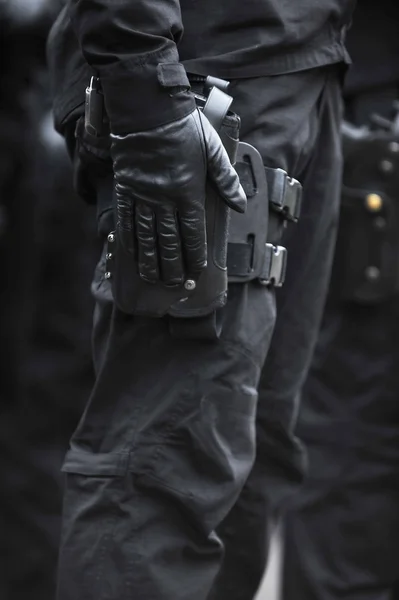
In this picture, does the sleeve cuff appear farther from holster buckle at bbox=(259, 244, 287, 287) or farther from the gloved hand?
holster buckle at bbox=(259, 244, 287, 287)

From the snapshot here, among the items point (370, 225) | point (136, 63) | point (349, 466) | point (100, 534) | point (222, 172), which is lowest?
point (349, 466)

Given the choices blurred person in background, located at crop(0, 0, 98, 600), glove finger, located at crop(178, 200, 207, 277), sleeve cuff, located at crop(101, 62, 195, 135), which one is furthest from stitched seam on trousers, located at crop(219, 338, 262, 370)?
blurred person in background, located at crop(0, 0, 98, 600)

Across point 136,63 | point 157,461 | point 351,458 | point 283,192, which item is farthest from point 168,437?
point 351,458

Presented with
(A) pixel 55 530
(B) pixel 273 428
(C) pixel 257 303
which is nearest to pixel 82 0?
(C) pixel 257 303

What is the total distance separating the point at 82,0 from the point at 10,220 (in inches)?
61.3

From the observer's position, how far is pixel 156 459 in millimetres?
1556

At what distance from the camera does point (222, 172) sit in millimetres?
1451

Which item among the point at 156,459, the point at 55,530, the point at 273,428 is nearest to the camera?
the point at 156,459

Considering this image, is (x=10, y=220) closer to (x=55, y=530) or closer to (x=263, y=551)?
(x=55, y=530)

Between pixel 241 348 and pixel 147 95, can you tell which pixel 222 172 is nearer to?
pixel 147 95

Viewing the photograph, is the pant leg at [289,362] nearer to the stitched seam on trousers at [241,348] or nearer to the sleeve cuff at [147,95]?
the stitched seam on trousers at [241,348]

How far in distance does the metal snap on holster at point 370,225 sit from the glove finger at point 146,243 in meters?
1.11

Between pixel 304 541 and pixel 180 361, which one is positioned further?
pixel 304 541

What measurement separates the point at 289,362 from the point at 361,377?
781 millimetres
